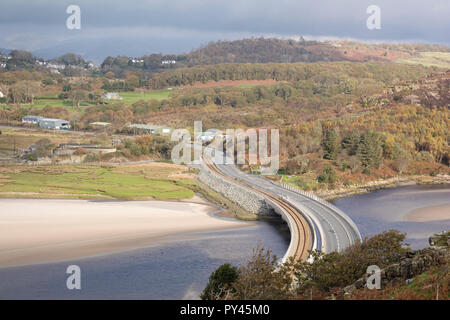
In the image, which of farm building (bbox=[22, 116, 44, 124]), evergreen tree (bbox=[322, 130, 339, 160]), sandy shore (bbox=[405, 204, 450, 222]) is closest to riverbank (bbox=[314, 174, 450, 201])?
evergreen tree (bbox=[322, 130, 339, 160])

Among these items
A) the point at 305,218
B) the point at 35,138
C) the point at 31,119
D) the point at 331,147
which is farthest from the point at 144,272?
the point at 31,119

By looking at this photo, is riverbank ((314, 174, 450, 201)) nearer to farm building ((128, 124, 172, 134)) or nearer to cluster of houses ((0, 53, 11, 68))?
farm building ((128, 124, 172, 134))

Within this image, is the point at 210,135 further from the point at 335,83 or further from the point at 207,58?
the point at 207,58
